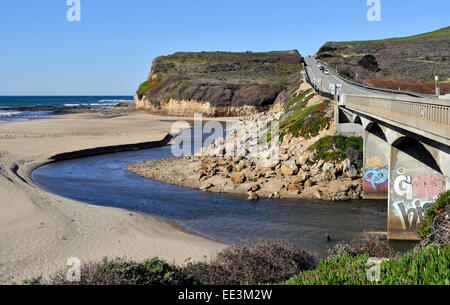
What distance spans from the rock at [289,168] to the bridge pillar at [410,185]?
963 centimetres

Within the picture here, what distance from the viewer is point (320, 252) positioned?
54.0 feet

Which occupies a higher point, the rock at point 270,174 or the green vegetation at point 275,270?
the green vegetation at point 275,270

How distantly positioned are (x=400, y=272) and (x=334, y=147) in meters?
21.6

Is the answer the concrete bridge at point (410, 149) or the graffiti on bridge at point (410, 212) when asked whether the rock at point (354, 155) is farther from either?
the graffiti on bridge at point (410, 212)

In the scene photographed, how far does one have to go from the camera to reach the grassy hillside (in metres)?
88.6

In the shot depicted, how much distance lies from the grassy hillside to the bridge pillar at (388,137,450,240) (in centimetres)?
5960

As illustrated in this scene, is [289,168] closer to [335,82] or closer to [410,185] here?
[410,185]

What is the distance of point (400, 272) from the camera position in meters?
7.14

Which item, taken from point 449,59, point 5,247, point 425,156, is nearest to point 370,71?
point 449,59

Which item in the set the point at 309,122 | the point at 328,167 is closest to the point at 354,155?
the point at 328,167

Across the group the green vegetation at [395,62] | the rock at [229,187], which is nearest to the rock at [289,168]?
the rock at [229,187]

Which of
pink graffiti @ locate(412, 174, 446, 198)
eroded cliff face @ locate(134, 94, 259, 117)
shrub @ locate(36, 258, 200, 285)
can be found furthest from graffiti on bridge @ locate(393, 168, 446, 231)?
eroded cliff face @ locate(134, 94, 259, 117)

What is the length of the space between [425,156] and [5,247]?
653 inches

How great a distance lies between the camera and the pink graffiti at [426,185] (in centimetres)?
1664
